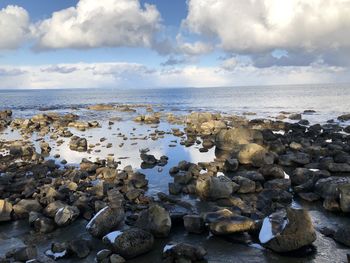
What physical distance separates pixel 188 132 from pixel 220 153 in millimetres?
13830

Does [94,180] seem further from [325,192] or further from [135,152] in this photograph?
[325,192]

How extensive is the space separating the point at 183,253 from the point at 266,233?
3.23m

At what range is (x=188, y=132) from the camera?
47.1m

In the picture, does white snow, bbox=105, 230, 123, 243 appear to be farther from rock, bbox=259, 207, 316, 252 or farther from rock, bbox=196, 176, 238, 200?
rock, bbox=196, 176, 238, 200

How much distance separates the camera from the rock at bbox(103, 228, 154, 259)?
13531 millimetres

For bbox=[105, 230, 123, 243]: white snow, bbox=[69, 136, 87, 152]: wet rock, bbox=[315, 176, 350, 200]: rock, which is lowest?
bbox=[69, 136, 87, 152]: wet rock

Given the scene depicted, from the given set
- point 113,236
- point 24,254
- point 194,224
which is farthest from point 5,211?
point 194,224

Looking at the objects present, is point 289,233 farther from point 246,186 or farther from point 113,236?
point 246,186

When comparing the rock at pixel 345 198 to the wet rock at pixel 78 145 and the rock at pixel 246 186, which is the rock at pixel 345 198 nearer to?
the rock at pixel 246 186

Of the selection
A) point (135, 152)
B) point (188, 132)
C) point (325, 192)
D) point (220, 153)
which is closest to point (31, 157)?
point (135, 152)

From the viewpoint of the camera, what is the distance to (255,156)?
27.7m

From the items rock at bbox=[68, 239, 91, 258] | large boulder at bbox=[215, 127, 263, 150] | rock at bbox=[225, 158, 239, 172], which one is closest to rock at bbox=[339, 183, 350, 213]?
rock at bbox=[225, 158, 239, 172]

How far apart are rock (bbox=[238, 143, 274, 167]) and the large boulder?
5898 mm

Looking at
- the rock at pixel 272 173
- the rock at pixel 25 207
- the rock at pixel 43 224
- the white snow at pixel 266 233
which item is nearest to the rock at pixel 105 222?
the rock at pixel 43 224
